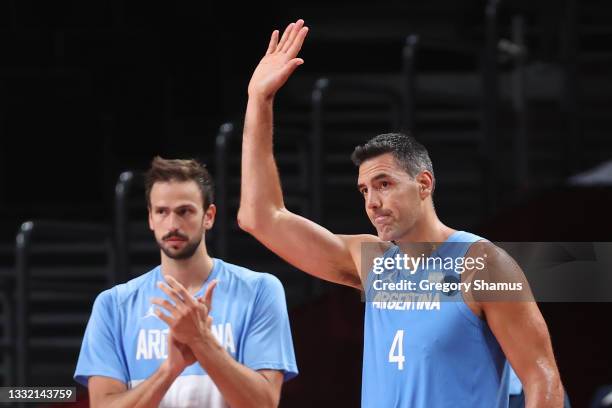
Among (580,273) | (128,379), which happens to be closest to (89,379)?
(128,379)

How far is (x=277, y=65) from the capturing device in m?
4.60

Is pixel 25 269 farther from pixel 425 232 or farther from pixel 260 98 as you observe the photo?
pixel 425 232

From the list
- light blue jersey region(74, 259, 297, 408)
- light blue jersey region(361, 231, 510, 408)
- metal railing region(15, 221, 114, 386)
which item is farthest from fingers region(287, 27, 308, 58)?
metal railing region(15, 221, 114, 386)

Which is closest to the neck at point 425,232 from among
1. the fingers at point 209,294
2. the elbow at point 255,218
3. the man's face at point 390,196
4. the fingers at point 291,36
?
the man's face at point 390,196

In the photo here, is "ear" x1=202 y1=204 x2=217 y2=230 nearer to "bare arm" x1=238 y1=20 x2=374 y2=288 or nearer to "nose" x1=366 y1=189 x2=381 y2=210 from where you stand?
"bare arm" x1=238 y1=20 x2=374 y2=288

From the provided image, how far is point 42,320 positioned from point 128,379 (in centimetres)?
421

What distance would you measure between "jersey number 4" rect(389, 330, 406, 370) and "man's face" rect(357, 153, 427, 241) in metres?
0.30

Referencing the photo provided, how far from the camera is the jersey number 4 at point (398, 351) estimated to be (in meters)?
4.27

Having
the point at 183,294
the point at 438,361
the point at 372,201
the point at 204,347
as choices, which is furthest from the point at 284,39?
the point at 438,361

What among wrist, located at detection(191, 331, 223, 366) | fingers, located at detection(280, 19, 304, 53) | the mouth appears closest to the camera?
the mouth

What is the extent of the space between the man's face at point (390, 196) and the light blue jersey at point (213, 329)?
671 millimetres

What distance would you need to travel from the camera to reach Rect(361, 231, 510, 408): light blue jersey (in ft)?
13.9

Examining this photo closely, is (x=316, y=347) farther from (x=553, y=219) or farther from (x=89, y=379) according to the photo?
(x=89, y=379)

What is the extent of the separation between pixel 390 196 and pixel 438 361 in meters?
0.53
